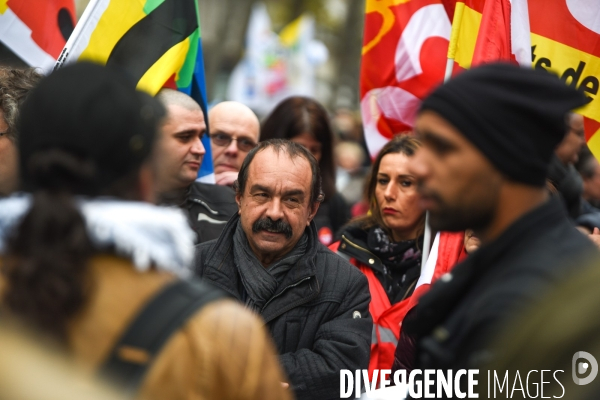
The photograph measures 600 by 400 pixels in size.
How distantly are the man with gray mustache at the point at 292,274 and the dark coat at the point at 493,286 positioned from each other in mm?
1286

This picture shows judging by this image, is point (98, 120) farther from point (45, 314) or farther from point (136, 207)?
point (45, 314)

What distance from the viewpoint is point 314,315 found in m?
3.53

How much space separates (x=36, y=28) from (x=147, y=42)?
2.31 ft

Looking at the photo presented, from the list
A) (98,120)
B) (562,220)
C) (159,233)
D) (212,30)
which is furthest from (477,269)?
(212,30)

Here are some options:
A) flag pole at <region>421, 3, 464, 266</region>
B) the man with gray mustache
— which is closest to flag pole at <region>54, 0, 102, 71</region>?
the man with gray mustache

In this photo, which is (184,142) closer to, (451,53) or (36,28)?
(36,28)

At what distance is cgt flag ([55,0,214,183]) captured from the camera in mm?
4441

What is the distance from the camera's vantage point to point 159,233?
1.86 metres

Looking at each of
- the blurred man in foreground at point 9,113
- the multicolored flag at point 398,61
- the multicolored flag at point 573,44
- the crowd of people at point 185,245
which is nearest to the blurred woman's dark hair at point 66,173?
the crowd of people at point 185,245

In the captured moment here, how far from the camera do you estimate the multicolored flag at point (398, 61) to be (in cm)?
514

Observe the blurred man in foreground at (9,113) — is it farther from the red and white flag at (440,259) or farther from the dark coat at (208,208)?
the red and white flag at (440,259)

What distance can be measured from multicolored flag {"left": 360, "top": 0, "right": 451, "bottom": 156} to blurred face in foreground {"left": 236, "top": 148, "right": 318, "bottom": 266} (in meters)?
1.59

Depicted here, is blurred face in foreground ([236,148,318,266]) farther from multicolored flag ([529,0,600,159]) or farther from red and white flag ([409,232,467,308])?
multicolored flag ([529,0,600,159])

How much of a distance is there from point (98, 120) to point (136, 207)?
216 millimetres
